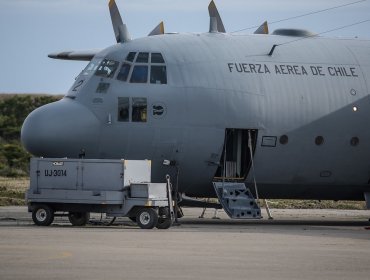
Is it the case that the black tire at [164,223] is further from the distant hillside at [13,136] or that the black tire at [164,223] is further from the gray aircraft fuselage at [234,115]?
the distant hillside at [13,136]

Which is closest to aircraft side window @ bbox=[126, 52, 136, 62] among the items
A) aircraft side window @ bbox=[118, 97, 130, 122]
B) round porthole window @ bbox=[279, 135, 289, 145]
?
aircraft side window @ bbox=[118, 97, 130, 122]

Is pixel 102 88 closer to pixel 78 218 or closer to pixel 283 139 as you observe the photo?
pixel 78 218

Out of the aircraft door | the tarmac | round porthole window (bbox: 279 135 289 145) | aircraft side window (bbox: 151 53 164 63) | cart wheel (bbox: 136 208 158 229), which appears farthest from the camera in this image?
round porthole window (bbox: 279 135 289 145)

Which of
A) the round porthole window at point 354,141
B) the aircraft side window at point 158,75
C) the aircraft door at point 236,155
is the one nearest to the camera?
the aircraft side window at point 158,75

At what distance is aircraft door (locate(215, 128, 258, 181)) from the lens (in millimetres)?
32094

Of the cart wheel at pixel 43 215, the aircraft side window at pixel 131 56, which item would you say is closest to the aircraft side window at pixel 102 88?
the aircraft side window at pixel 131 56

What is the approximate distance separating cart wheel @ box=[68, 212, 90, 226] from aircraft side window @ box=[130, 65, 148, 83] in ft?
13.5

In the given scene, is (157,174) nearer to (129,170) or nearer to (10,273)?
(129,170)

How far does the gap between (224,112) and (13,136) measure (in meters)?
70.5

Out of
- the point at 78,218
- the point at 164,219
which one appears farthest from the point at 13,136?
the point at 164,219

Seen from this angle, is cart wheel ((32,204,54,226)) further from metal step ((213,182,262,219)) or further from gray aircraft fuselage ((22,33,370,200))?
metal step ((213,182,262,219))

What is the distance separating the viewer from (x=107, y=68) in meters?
31.4

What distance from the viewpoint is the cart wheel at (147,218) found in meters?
28.1

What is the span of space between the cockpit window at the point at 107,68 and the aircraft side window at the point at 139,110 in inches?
44.2
